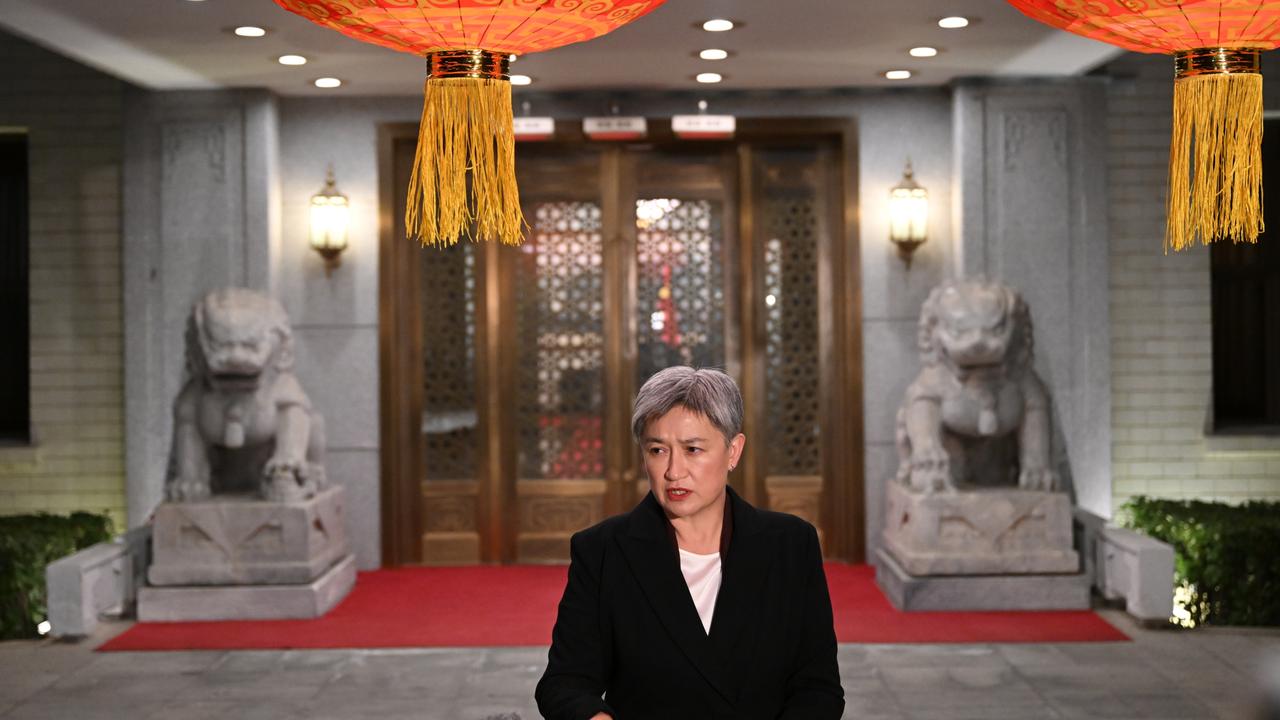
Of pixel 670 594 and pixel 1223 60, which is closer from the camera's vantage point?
pixel 670 594

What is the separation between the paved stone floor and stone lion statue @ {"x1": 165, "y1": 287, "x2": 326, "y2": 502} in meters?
1.02

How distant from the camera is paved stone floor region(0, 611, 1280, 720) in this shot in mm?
5254

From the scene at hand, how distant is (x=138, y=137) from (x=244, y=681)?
365 centimetres

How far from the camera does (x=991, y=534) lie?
682 centimetres

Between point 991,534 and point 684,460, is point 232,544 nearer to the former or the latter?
point 991,534

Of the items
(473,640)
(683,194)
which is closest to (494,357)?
(683,194)

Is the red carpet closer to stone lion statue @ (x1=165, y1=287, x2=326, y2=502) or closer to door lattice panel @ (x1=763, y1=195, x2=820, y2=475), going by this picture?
stone lion statue @ (x1=165, y1=287, x2=326, y2=502)

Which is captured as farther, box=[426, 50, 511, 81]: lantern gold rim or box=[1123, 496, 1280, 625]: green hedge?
box=[1123, 496, 1280, 625]: green hedge

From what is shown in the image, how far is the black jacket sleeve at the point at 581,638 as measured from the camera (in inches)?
98.9

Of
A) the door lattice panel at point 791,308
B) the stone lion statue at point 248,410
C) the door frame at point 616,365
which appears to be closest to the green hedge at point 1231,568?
the door frame at point 616,365

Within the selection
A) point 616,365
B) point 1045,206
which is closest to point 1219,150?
point 1045,206

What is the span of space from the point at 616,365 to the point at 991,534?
246 centimetres

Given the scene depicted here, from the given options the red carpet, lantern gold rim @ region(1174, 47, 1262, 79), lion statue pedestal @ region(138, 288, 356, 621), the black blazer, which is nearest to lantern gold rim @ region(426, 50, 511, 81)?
the black blazer

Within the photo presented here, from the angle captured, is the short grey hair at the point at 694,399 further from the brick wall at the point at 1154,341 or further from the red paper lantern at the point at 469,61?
the brick wall at the point at 1154,341
